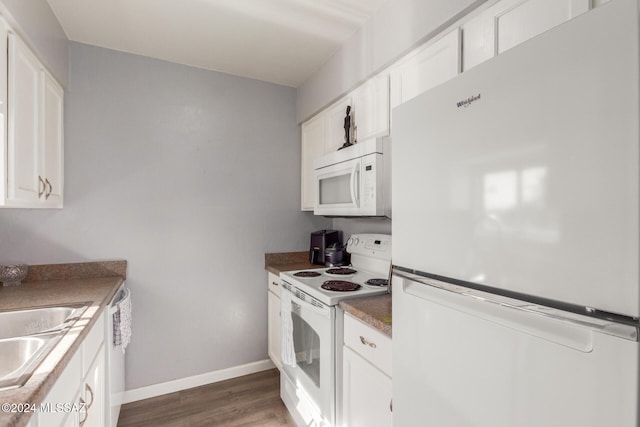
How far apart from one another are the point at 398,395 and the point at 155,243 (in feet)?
6.70

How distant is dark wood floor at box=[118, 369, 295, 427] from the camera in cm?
206

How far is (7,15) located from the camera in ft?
4.27

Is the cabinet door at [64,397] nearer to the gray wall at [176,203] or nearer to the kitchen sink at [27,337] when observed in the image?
the kitchen sink at [27,337]

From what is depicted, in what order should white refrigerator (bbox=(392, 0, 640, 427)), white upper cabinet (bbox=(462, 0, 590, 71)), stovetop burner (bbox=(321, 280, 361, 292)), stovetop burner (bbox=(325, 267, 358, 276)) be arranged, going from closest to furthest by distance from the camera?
white refrigerator (bbox=(392, 0, 640, 427)) → white upper cabinet (bbox=(462, 0, 590, 71)) → stovetop burner (bbox=(321, 280, 361, 292)) → stovetop burner (bbox=(325, 267, 358, 276))

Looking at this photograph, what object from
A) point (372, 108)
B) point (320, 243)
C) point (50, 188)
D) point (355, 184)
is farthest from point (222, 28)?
point (320, 243)

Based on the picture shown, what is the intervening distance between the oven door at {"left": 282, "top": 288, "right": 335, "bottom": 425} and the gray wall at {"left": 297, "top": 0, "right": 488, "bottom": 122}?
1.39m

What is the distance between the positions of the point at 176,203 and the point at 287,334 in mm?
1317

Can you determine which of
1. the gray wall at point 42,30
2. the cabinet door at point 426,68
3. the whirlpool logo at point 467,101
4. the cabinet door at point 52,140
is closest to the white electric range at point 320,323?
the cabinet door at point 426,68

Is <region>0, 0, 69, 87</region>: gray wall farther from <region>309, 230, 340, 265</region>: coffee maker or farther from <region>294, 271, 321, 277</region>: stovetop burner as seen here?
<region>309, 230, 340, 265</region>: coffee maker

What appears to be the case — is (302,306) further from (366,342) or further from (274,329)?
(274,329)

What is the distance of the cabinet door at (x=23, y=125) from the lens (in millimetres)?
1373

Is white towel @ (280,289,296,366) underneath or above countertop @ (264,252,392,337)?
underneath

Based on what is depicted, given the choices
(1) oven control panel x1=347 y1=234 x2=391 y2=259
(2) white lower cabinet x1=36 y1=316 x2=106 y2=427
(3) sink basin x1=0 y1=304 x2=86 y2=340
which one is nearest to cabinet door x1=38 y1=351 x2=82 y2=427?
(2) white lower cabinet x1=36 y1=316 x2=106 y2=427

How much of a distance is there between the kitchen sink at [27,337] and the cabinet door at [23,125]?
0.54 meters
